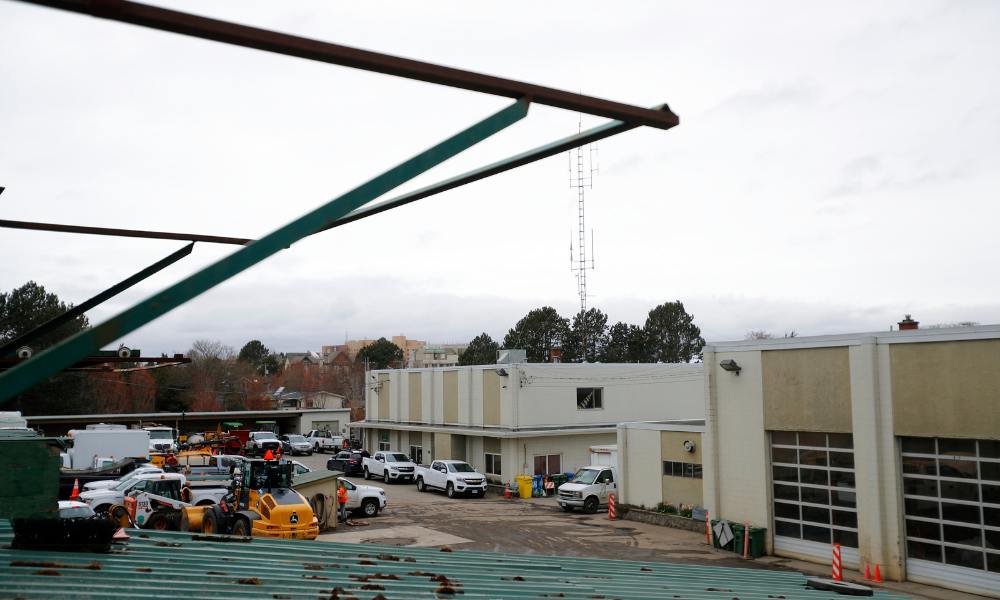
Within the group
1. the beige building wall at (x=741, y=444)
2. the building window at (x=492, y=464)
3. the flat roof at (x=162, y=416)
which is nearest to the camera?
the beige building wall at (x=741, y=444)

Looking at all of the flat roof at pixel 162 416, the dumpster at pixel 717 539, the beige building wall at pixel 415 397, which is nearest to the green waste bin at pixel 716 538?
the dumpster at pixel 717 539

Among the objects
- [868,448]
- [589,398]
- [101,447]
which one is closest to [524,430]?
[589,398]

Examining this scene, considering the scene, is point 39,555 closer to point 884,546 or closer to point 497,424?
point 884,546

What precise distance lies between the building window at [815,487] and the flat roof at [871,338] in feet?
8.49

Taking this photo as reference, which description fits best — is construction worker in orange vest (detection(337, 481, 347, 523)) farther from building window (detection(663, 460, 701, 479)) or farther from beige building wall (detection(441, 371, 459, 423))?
beige building wall (detection(441, 371, 459, 423))

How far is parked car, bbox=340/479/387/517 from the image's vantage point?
28391 mm

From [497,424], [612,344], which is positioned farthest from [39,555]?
[612,344]

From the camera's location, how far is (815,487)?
71.2 ft

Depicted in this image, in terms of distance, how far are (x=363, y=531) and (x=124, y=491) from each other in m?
8.00

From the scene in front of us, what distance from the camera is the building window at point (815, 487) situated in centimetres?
2086

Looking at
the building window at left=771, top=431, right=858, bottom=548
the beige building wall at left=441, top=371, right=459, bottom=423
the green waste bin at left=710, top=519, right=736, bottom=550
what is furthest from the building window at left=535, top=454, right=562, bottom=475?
the building window at left=771, top=431, right=858, bottom=548

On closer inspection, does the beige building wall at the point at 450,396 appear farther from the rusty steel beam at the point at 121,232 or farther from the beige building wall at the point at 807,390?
the rusty steel beam at the point at 121,232

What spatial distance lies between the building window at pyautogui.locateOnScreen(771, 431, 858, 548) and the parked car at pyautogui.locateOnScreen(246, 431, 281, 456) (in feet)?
101

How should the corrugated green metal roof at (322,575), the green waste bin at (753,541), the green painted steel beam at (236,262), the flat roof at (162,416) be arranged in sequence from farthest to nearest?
1. the flat roof at (162,416)
2. the green waste bin at (753,541)
3. the corrugated green metal roof at (322,575)
4. the green painted steel beam at (236,262)
